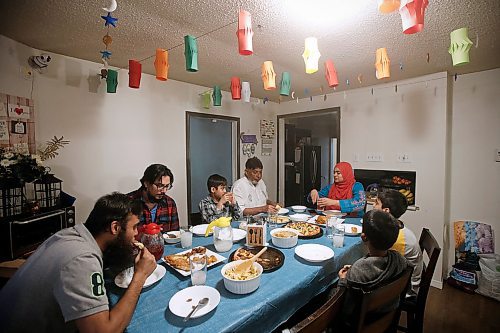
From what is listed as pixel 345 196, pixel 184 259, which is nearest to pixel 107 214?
pixel 184 259

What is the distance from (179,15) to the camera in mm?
1639

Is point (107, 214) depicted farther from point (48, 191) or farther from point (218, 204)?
point (48, 191)

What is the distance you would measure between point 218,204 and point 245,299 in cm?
120

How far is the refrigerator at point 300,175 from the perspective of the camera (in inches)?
185

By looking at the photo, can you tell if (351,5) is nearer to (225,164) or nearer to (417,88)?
(417,88)

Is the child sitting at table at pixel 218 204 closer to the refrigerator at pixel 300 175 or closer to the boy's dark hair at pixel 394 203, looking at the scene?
the boy's dark hair at pixel 394 203

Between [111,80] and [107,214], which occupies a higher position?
[111,80]

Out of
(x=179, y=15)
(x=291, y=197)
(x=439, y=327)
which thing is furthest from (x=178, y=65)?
(x=439, y=327)

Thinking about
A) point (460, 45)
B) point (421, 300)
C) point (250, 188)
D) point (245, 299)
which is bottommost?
point (421, 300)

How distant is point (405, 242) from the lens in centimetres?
157

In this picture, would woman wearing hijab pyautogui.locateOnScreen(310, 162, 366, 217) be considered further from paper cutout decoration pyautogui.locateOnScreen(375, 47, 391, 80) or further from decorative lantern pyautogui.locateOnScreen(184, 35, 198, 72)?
decorative lantern pyautogui.locateOnScreen(184, 35, 198, 72)

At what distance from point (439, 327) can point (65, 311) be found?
284cm

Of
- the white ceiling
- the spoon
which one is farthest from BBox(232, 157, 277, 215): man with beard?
the spoon

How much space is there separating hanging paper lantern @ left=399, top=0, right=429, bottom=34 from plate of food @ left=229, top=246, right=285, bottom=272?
1.35 m
